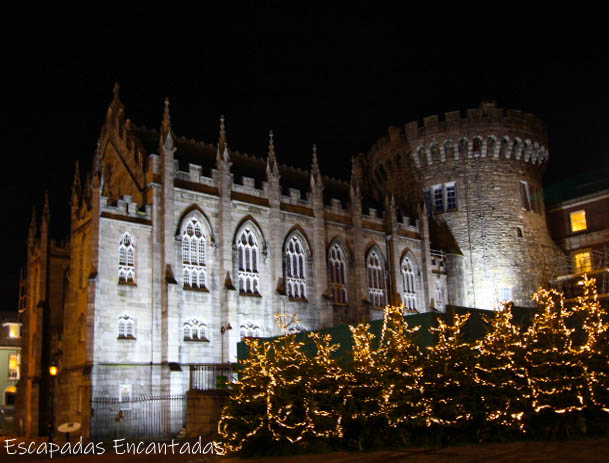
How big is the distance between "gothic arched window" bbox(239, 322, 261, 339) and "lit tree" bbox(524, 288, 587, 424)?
19.3 metres

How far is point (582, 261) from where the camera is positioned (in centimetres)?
5041

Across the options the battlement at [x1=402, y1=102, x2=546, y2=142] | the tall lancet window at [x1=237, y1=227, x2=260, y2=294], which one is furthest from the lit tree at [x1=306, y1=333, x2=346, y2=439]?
the battlement at [x1=402, y1=102, x2=546, y2=142]

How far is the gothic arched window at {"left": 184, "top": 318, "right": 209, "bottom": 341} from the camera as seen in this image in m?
34.2

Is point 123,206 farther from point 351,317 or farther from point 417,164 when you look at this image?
point 417,164

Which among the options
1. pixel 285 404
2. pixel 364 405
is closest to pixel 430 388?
pixel 364 405

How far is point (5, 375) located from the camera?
2340 inches

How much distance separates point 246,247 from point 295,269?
3823mm

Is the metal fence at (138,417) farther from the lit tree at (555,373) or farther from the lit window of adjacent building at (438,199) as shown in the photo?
the lit window of adjacent building at (438,199)

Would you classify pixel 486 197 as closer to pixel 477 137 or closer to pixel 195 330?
pixel 477 137

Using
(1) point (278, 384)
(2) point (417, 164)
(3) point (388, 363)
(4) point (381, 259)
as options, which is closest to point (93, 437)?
(1) point (278, 384)

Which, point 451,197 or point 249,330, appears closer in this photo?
point 249,330

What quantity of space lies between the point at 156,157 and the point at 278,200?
7917mm

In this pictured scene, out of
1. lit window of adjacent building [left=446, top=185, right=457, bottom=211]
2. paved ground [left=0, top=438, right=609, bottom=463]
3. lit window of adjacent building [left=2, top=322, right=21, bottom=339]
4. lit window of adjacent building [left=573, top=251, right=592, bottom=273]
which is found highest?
lit window of adjacent building [left=446, top=185, right=457, bottom=211]

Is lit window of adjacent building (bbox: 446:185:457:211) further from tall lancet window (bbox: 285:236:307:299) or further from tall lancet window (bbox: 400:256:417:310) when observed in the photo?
tall lancet window (bbox: 285:236:307:299)
